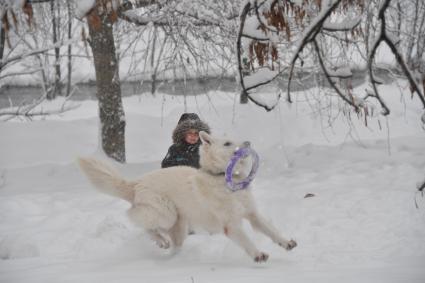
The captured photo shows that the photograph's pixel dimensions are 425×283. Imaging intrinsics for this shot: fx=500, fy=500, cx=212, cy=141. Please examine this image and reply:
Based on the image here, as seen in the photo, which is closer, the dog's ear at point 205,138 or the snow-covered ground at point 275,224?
the snow-covered ground at point 275,224

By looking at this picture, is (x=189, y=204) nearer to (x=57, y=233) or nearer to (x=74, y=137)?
(x=57, y=233)

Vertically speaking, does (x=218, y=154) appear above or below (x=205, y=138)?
below

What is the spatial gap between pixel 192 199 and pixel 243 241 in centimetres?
71

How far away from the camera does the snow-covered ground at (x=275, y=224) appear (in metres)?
3.88

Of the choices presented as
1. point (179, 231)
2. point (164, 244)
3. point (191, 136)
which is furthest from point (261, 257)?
point (191, 136)

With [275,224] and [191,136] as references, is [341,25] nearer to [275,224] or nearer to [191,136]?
[275,224]

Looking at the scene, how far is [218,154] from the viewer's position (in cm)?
458

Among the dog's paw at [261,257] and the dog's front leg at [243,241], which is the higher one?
the dog's front leg at [243,241]

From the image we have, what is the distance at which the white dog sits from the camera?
4496 millimetres

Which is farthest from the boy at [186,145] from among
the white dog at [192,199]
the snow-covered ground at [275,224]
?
the white dog at [192,199]

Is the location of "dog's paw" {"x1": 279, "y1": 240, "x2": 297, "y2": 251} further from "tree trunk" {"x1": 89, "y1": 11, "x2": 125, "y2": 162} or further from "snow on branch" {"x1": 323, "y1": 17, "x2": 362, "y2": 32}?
"tree trunk" {"x1": 89, "y1": 11, "x2": 125, "y2": 162}

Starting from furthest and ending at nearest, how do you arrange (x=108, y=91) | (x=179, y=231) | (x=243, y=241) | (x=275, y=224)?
(x=108, y=91) → (x=275, y=224) → (x=179, y=231) → (x=243, y=241)

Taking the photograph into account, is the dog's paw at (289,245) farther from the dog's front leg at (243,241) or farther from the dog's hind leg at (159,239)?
the dog's hind leg at (159,239)

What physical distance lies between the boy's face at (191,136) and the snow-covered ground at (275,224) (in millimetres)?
1241
